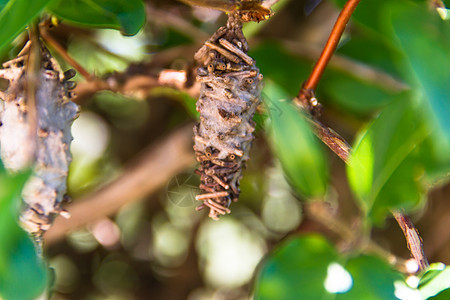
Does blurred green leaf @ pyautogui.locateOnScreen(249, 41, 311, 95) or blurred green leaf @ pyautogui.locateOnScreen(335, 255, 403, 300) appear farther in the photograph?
blurred green leaf @ pyautogui.locateOnScreen(249, 41, 311, 95)

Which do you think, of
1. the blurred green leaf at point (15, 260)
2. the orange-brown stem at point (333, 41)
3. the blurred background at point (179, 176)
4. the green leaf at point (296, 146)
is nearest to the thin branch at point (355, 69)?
the blurred background at point (179, 176)

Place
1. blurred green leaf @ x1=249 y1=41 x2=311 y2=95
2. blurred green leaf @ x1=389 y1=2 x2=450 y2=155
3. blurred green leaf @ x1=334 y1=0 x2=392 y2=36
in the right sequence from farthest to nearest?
1. blurred green leaf @ x1=249 y1=41 x2=311 y2=95
2. blurred green leaf @ x1=334 y1=0 x2=392 y2=36
3. blurred green leaf @ x1=389 y1=2 x2=450 y2=155

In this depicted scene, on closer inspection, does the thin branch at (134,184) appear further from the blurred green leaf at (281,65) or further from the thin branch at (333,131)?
the thin branch at (333,131)

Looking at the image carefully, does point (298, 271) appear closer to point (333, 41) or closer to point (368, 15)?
point (333, 41)

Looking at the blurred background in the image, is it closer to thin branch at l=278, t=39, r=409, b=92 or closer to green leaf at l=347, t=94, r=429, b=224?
thin branch at l=278, t=39, r=409, b=92

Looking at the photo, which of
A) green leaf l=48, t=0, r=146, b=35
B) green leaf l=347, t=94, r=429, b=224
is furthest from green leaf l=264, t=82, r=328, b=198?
green leaf l=48, t=0, r=146, b=35

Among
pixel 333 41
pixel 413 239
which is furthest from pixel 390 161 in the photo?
pixel 333 41
